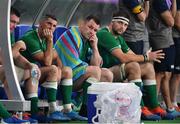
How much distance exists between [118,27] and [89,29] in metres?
0.43

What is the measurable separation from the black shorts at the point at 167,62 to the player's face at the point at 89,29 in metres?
1.21

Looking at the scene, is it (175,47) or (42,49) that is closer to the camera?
(42,49)

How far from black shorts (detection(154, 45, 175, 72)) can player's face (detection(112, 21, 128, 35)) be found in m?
0.78

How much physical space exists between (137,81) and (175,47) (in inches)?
49.9

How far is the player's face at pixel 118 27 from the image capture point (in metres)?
9.12

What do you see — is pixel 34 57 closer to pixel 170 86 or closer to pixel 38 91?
pixel 38 91

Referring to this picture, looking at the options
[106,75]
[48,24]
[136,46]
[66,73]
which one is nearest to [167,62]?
[136,46]

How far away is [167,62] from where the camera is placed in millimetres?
9656

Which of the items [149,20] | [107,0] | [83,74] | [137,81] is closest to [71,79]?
[83,74]

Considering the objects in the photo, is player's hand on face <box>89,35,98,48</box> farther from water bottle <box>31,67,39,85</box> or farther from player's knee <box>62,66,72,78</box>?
water bottle <box>31,67,39,85</box>

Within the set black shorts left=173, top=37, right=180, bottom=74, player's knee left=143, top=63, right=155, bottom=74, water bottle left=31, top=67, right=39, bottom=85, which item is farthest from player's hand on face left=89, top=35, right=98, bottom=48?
black shorts left=173, top=37, right=180, bottom=74

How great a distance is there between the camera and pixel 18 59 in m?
8.12

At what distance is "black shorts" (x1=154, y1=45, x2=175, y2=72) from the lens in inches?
380

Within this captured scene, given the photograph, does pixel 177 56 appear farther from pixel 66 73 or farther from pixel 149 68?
pixel 66 73
